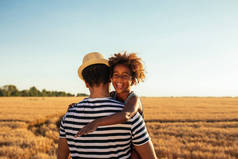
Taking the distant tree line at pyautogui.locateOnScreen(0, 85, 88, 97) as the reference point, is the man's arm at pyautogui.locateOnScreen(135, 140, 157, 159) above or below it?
above

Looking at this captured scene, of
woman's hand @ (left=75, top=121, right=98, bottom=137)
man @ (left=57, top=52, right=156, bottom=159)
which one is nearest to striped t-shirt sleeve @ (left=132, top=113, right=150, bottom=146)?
man @ (left=57, top=52, right=156, bottom=159)

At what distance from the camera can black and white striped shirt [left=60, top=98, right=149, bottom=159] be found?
5.35 feet

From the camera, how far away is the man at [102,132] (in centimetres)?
163

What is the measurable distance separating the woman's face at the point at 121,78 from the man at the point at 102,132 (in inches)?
19.3

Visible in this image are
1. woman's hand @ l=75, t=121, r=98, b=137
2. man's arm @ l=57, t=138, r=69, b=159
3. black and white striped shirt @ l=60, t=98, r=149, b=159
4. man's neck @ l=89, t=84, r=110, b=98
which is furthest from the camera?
man's arm @ l=57, t=138, r=69, b=159

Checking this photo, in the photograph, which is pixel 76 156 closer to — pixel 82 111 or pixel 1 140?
pixel 82 111

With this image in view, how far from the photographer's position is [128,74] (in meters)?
2.41

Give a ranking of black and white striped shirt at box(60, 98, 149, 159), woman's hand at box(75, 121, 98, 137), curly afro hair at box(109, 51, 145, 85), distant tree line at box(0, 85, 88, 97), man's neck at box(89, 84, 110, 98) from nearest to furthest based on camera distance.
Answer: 1. woman's hand at box(75, 121, 98, 137)
2. black and white striped shirt at box(60, 98, 149, 159)
3. man's neck at box(89, 84, 110, 98)
4. curly afro hair at box(109, 51, 145, 85)
5. distant tree line at box(0, 85, 88, 97)

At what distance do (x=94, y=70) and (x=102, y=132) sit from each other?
1.77ft

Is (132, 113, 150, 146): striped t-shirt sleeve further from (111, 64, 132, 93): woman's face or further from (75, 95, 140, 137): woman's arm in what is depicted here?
(111, 64, 132, 93): woman's face

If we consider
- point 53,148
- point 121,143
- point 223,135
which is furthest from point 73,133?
point 223,135

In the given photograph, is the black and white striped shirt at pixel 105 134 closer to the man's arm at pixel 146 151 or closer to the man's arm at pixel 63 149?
the man's arm at pixel 146 151

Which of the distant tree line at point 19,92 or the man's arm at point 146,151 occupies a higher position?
the man's arm at point 146,151

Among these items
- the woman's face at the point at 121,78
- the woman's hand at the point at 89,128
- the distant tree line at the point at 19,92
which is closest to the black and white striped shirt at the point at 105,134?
the woman's hand at the point at 89,128
